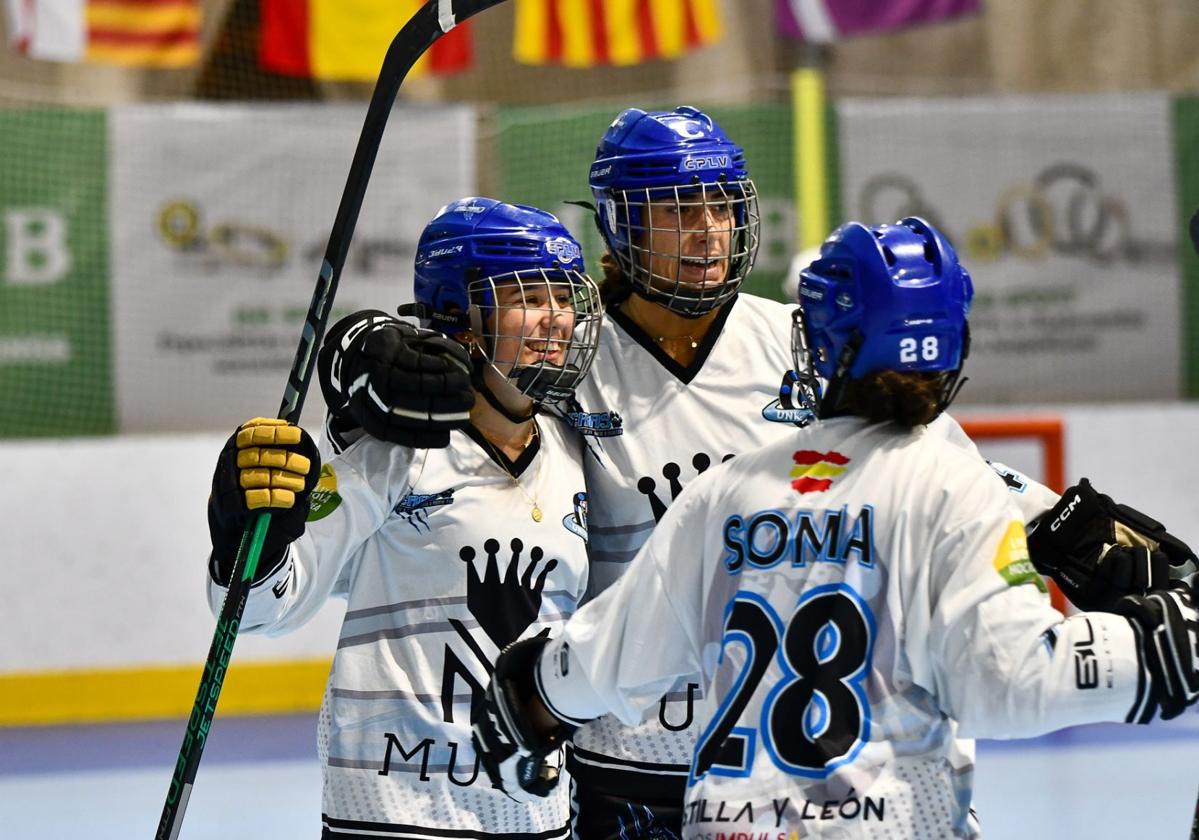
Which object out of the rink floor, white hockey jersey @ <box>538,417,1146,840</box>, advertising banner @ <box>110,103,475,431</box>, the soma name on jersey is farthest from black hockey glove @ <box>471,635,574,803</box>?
advertising banner @ <box>110,103,475,431</box>

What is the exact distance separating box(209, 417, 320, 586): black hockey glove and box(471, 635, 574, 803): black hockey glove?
377 millimetres

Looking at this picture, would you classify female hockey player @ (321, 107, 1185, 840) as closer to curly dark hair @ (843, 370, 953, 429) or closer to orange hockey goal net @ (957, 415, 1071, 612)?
curly dark hair @ (843, 370, 953, 429)

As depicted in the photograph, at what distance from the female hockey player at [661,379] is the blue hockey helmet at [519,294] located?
152mm

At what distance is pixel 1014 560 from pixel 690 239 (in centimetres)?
98

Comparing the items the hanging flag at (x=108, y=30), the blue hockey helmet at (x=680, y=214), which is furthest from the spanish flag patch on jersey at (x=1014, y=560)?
the hanging flag at (x=108, y=30)

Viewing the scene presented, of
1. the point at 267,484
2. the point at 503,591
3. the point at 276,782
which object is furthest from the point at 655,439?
the point at 276,782

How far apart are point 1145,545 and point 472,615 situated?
0.92 meters

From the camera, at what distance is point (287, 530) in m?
2.14

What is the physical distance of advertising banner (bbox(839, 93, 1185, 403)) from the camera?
6.82 m

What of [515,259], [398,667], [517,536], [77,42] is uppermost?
[77,42]

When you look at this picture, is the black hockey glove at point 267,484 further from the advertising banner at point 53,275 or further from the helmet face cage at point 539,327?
the advertising banner at point 53,275

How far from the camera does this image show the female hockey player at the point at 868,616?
1.61 meters

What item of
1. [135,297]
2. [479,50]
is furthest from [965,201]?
[135,297]

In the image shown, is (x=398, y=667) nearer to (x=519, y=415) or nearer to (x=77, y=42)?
(x=519, y=415)
